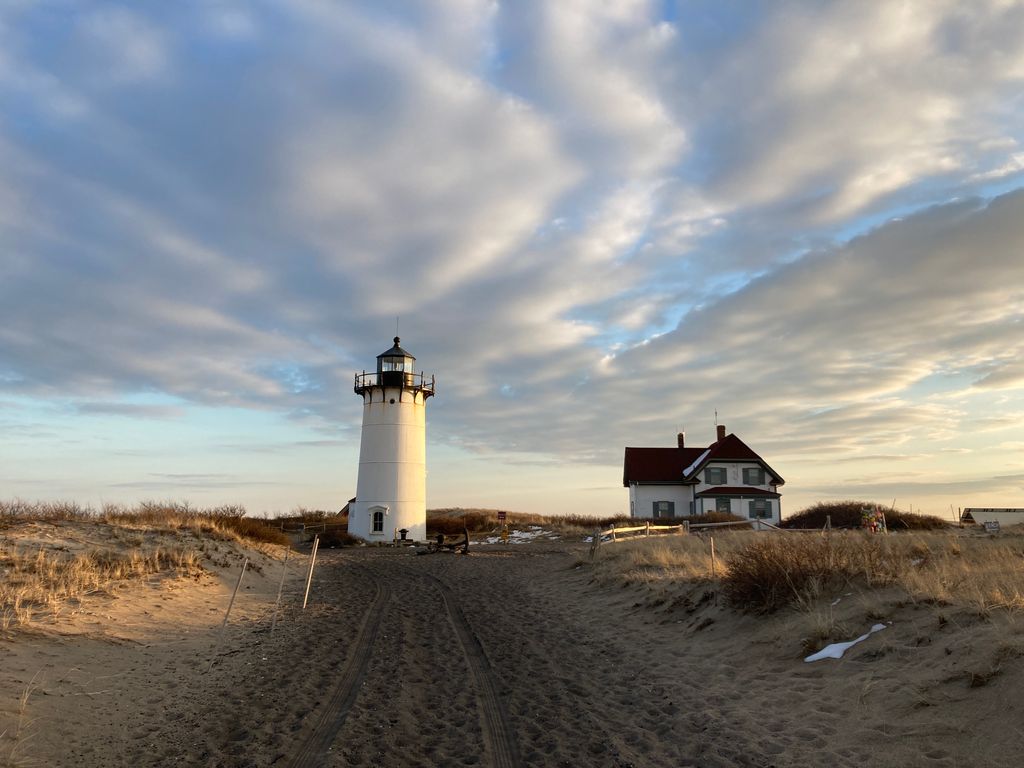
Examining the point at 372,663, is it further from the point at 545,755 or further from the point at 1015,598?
the point at 1015,598

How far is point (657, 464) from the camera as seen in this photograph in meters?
52.8

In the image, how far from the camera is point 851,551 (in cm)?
1162

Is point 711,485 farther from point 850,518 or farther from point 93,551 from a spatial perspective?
point 93,551

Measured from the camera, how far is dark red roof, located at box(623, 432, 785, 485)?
4878cm

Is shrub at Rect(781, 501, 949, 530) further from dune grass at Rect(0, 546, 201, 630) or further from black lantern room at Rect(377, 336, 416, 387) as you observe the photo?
dune grass at Rect(0, 546, 201, 630)

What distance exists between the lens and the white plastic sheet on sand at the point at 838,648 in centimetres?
885

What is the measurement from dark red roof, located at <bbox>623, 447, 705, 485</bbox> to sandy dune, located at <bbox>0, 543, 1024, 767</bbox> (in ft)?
123

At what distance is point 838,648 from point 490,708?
15.0ft

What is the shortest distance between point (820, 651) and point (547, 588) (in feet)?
39.2

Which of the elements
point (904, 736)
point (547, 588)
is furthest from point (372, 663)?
point (547, 588)

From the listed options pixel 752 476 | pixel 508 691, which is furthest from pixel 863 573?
pixel 752 476

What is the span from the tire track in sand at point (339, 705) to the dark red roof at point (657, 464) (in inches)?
1545

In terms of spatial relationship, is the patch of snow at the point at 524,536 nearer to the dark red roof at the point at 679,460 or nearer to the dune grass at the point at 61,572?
the dark red roof at the point at 679,460

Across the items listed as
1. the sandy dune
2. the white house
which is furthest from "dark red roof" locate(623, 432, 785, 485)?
the sandy dune
